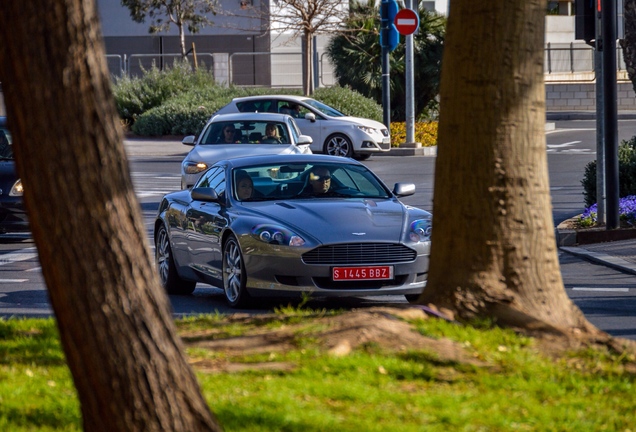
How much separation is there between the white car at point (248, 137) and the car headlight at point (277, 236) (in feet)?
27.3

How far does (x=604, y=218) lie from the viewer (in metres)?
15.0

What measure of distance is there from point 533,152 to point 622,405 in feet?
5.73

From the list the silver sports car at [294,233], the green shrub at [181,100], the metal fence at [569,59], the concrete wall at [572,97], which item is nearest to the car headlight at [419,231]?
the silver sports car at [294,233]

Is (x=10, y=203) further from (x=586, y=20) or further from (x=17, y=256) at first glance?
(x=586, y=20)

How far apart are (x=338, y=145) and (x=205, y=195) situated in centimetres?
1642

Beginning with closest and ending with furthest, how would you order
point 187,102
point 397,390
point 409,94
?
point 397,390 → point 409,94 → point 187,102

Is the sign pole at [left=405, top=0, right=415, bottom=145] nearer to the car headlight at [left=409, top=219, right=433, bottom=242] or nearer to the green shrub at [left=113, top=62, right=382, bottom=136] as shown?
the green shrub at [left=113, top=62, right=382, bottom=136]

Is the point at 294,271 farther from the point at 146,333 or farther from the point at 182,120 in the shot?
the point at 182,120

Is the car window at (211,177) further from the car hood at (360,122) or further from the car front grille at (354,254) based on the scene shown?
the car hood at (360,122)

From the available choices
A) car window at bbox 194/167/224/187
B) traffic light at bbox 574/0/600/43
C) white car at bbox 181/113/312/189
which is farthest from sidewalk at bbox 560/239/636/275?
white car at bbox 181/113/312/189

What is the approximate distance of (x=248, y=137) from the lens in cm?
1881

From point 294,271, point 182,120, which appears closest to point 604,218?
point 294,271

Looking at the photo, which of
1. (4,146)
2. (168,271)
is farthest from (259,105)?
(168,271)

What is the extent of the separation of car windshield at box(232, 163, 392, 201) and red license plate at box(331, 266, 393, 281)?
4.69 feet
